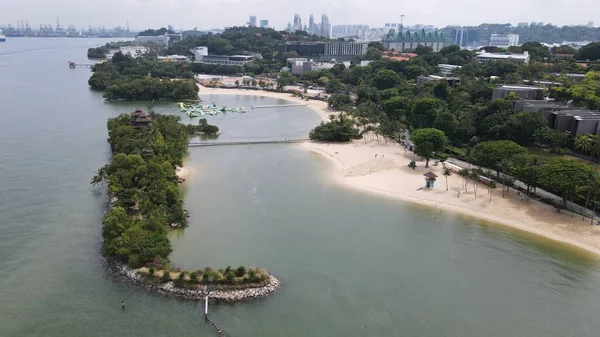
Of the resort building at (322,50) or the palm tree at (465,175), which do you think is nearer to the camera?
the palm tree at (465,175)

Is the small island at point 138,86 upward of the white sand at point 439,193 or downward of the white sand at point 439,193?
upward

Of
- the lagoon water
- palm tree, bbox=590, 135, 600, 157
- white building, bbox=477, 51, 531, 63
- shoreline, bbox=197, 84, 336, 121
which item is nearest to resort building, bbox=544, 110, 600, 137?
palm tree, bbox=590, 135, 600, 157

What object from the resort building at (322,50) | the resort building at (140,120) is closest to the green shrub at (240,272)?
the resort building at (140,120)

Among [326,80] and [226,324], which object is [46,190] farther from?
[326,80]

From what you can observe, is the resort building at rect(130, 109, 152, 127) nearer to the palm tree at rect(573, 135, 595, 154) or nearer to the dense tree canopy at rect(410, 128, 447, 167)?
the dense tree canopy at rect(410, 128, 447, 167)

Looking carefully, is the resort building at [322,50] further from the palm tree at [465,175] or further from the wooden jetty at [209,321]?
the wooden jetty at [209,321]

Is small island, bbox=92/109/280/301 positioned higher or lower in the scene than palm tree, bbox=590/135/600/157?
lower

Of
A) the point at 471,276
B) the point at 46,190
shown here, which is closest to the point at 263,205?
the point at 471,276
